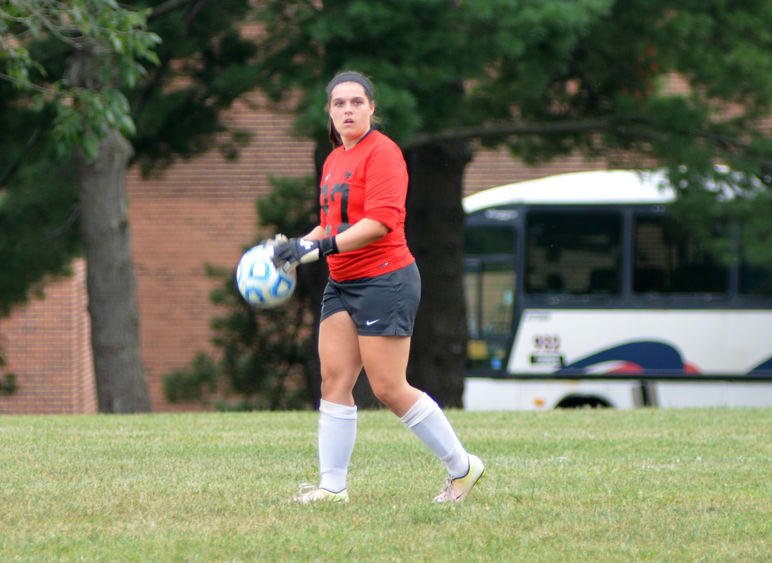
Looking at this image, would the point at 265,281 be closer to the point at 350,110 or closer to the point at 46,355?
the point at 350,110

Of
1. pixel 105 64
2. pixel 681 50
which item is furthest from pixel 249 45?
pixel 681 50

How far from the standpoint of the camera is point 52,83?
11914 mm

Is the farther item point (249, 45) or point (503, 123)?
point (503, 123)

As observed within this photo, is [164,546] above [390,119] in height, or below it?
below

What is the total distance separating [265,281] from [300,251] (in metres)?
0.20

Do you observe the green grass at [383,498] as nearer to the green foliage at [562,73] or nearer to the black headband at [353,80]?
the black headband at [353,80]

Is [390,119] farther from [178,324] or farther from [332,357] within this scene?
[178,324]

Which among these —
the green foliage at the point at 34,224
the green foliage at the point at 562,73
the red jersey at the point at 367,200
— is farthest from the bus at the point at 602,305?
the red jersey at the point at 367,200

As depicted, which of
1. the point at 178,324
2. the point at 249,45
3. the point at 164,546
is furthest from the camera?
the point at 178,324

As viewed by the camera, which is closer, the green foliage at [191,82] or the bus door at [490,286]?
the green foliage at [191,82]

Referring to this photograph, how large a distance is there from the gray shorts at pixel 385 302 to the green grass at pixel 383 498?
0.73 m

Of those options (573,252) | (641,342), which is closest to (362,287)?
(641,342)

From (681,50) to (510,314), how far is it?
5.24 meters

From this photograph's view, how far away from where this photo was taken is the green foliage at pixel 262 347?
53.9 ft
